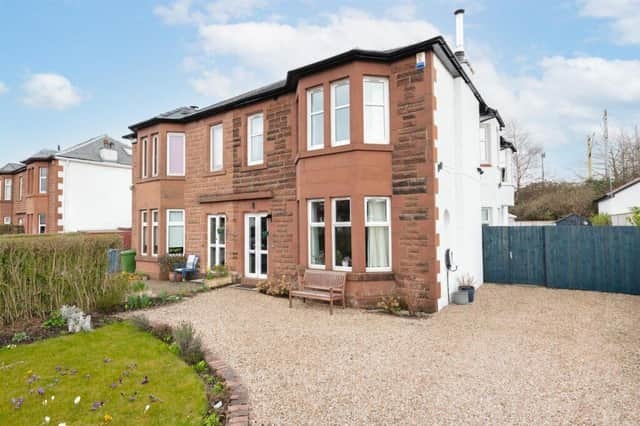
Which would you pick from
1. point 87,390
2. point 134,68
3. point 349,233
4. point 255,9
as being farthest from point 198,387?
point 134,68

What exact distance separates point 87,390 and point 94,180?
23.5 metres

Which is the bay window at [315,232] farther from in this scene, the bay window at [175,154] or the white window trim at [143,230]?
the white window trim at [143,230]

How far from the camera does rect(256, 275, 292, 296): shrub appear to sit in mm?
10398

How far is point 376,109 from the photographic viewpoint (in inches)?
363

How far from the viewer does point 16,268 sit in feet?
24.2

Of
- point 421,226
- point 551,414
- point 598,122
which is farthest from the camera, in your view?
point 598,122

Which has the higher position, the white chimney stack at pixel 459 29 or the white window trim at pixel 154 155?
the white chimney stack at pixel 459 29

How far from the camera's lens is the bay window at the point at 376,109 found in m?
9.12

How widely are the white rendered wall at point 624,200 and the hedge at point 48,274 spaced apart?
25341 mm

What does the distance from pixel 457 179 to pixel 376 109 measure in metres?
3.27

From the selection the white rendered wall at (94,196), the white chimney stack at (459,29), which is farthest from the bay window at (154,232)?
the white chimney stack at (459,29)

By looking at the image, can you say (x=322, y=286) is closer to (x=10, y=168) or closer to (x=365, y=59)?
(x=365, y=59)

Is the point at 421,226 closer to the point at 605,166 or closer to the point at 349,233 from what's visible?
the point at 349,233

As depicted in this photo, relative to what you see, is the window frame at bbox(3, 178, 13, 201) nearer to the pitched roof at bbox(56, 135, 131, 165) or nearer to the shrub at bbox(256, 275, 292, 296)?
the pitched roof at bbox(56, 135, 131, 165)
